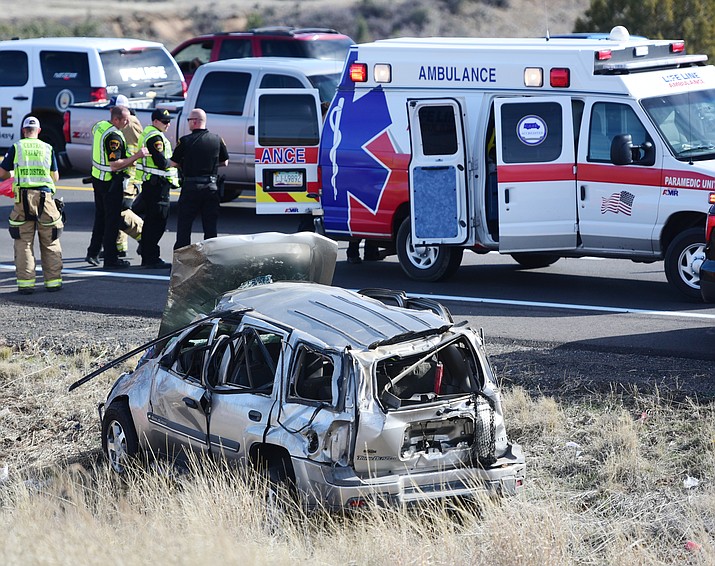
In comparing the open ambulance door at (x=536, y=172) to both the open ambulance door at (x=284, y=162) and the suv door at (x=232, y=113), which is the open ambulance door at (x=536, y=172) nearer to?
the open ambulance door at (x=284, y=162)

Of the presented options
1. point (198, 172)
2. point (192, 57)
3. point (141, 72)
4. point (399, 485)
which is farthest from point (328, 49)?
point (399, 485)

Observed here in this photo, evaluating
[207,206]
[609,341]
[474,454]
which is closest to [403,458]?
[474,454]

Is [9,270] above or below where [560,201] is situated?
below

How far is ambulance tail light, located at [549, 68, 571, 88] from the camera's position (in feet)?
39.2

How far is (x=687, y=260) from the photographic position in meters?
11.6

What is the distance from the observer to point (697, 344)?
1033 cm

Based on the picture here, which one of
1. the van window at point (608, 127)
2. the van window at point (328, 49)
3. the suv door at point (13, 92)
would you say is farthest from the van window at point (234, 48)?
the van window at point (608, 127)

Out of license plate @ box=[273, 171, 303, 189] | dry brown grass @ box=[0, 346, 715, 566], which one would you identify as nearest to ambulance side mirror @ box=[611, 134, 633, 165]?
dry brown grass @ box=[0, 346, 715, 566]

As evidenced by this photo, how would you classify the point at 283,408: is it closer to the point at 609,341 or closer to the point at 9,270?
the point at 609,341

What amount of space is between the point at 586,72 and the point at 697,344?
309cm

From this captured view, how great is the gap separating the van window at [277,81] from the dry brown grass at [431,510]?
323 inches

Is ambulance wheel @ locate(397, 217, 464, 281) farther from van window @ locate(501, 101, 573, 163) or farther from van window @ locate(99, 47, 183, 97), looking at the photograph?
van window @ locate(99, 47, 183, 97)

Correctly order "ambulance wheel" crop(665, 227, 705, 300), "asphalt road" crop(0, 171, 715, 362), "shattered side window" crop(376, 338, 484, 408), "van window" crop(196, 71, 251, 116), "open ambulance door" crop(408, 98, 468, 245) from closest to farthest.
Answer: "shattered side window" crop(376, 338, 484, 408) < "asphalt road" crop(0, 171, 715, 362) < "ambulance wheel" crop(665, 227, 705, 300) < "open ambulance door" crop(408, 98, 468, 245) < "van window" crop(196, 71, 251, 116)

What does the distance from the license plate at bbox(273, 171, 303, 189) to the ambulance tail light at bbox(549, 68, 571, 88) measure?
10.4 ft
